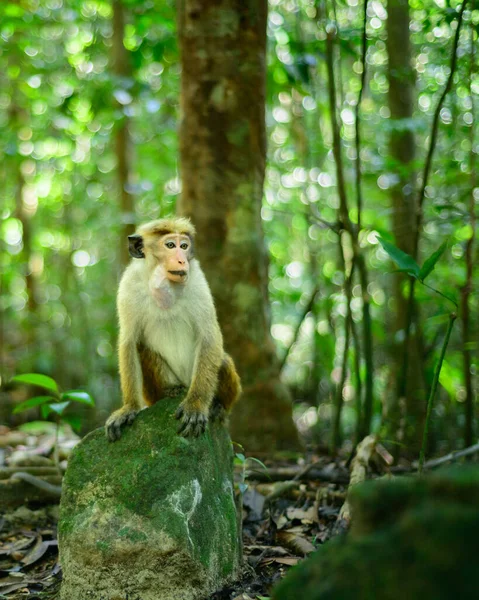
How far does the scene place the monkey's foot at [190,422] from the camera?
3531mm

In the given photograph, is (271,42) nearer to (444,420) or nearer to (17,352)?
(444,420)

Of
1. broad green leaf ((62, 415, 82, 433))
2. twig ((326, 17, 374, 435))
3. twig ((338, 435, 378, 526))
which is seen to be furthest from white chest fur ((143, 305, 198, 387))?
twig ((326, 17, 374, 435))

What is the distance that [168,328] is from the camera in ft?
13.9

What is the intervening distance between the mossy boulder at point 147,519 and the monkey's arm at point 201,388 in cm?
7

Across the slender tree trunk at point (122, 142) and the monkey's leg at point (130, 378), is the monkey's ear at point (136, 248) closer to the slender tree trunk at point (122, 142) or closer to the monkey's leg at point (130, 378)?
the monkey's leg at point (130, 378)

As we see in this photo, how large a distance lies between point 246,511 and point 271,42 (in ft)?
17.9

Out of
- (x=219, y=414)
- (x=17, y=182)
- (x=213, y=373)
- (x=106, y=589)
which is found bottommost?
(x=106, y=589)

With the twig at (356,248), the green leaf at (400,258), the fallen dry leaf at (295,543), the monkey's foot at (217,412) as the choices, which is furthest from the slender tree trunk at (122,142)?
the green leaf at (400,258)

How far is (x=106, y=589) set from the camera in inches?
125

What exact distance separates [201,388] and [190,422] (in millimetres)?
352

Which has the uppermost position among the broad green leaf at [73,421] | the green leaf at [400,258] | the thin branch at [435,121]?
the thin branch at [435,121]

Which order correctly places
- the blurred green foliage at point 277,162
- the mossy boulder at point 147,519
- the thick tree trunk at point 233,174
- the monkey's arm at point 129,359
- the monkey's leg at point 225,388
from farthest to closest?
the blurred green foliage at point 277,162
the thick tree trunk at point 233,174
the monkey's leg at point 225,388
the monkey's arm at point 129,359
the mossy boulder at point 147,519

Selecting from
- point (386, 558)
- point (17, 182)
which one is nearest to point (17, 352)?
point (17, 182)

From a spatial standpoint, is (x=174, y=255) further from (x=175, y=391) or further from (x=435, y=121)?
(x=435, y=121)
